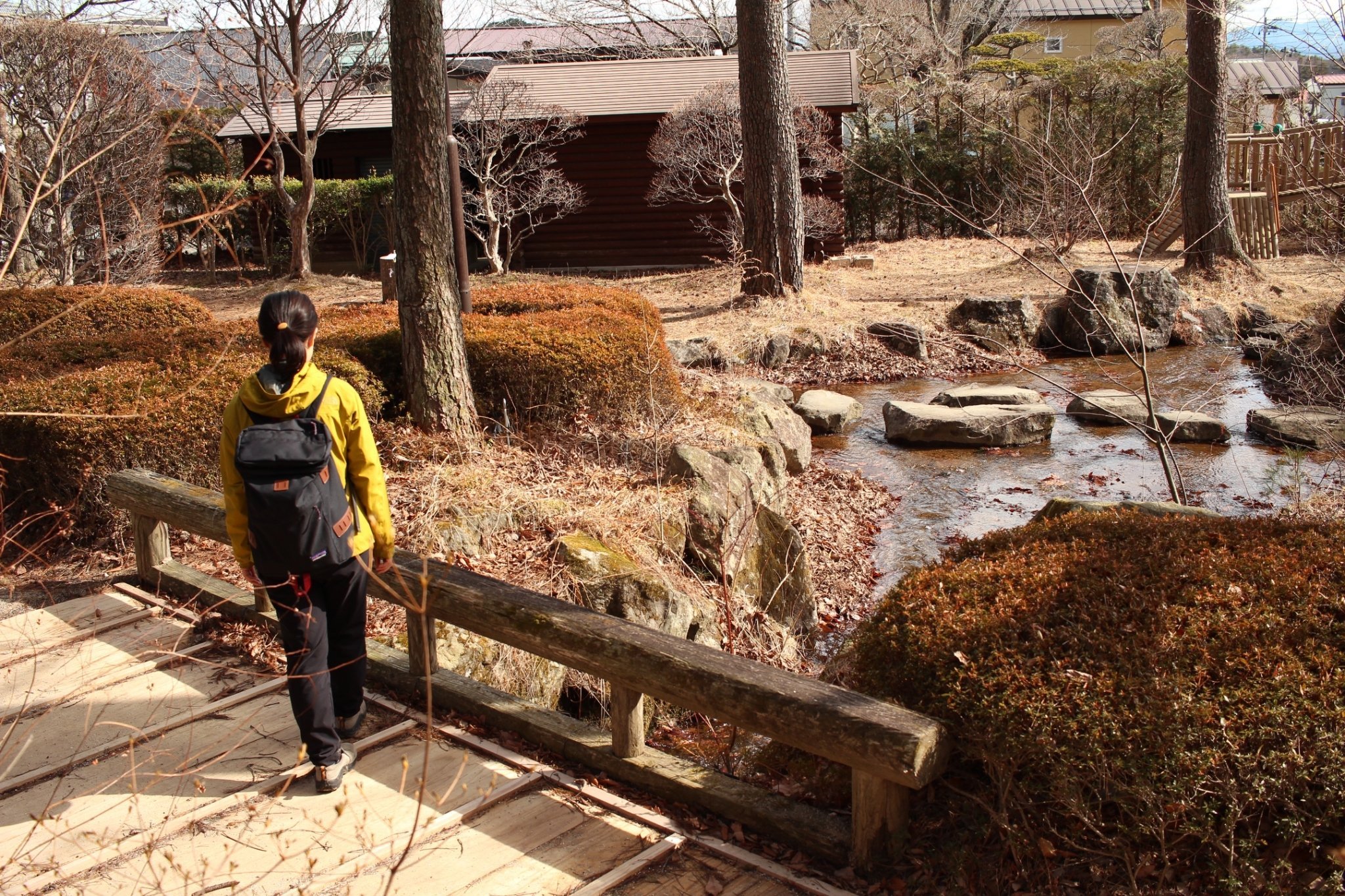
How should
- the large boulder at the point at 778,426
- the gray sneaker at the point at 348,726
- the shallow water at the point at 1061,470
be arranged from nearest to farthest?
the gray sneaker at the point at 348,726
the shallow water at the point at 1061,470
the large boulder at the point at 778,426

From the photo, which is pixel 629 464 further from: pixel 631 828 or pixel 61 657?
pixel 631 828

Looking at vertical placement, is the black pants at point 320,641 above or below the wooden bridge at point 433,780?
above

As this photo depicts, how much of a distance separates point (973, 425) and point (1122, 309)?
5237mm

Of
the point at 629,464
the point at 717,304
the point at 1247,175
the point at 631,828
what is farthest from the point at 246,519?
the point at 1247,175

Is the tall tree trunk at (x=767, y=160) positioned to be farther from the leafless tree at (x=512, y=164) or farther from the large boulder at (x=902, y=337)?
the leafless tree at (x=512, y=164)

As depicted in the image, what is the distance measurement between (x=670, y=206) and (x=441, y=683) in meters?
18.2

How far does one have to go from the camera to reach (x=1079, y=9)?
1740 inches

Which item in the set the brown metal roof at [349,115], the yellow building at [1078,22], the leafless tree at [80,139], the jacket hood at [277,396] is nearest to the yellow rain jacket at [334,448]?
the jacket hood at [277,396]

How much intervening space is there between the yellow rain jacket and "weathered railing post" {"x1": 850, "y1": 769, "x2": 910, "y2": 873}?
178cm

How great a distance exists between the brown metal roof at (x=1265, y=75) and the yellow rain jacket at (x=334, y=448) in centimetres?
2672

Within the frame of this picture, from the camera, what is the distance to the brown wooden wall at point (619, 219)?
70.6 feet

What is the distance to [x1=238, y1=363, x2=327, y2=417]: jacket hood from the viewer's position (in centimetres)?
357

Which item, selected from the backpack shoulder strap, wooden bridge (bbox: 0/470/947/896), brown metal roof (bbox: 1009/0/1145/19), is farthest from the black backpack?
brown metal roof (bbox: 1009/0/1145/19)

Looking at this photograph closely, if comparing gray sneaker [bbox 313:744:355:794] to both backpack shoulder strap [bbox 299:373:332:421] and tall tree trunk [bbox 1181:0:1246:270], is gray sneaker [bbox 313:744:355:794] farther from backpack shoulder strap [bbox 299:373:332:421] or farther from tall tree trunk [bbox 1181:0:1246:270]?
tall tree trunk [bbox 1181:0:1246:270]
